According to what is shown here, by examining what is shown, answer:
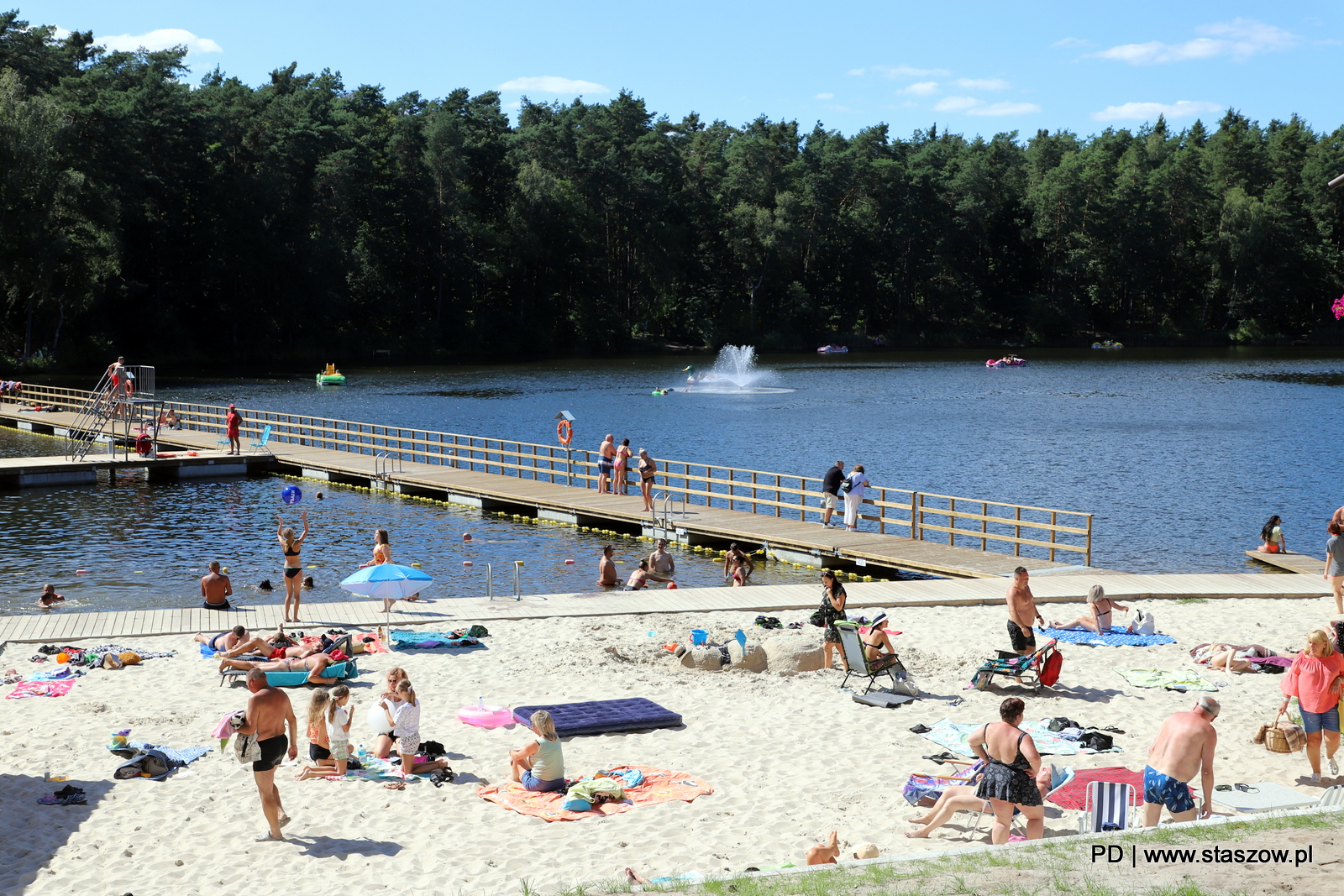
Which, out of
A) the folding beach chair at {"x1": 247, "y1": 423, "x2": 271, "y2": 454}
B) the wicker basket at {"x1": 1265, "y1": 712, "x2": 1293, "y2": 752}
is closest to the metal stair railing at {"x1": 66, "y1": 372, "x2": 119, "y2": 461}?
the folding beach chair at {"x1": 247, "y1": 423, "x2": 271, "y2": 454}

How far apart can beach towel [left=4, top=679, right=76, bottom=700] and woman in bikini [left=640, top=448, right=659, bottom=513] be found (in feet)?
53.8

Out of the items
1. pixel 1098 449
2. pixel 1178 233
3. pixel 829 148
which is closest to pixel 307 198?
pixel 829 148

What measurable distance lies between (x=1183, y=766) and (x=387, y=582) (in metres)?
11.2

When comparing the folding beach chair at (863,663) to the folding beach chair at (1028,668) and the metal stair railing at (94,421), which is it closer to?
the folding beach chair at (1028,668)

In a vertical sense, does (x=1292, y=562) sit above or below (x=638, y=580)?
above

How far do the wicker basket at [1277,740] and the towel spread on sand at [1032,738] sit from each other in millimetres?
1486

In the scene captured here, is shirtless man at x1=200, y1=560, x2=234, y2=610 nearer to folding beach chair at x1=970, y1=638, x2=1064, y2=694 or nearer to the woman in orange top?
folding beach chair at x1=970, y1=638, x2=1064, y2=694

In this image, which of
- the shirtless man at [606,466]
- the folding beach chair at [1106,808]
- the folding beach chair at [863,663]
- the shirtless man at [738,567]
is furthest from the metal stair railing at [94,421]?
the folding beach chair at [1106,808]

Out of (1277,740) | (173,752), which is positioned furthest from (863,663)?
(173,752)

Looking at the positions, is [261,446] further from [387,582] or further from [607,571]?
[387,582]

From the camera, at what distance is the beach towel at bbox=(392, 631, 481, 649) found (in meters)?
17.4

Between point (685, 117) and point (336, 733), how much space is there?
16682 cm

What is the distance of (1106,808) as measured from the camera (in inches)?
392

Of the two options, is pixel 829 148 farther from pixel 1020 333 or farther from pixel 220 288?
pixel 220 288
